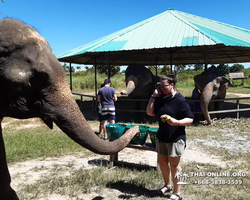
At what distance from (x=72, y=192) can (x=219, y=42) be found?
285 inches

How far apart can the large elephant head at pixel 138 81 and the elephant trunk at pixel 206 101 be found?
8.55 ft

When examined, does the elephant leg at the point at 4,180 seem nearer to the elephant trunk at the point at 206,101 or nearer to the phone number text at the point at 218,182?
the phone number text at the point at 218,182

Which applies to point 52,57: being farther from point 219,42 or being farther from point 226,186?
point 219,42

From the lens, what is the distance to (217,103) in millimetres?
11109

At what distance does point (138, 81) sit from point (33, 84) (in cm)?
949

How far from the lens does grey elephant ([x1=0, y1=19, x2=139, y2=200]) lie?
1.74 meters

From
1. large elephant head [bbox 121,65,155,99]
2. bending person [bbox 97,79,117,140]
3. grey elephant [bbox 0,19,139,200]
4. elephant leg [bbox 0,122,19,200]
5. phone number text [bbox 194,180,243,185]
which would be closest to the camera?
grey elephant [bbox 0,19,139,200]

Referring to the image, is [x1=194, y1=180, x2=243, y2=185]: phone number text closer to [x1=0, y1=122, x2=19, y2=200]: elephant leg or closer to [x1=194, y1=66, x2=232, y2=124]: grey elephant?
[x1=0, y1=122, x2=19, y2=200]: elephant leg

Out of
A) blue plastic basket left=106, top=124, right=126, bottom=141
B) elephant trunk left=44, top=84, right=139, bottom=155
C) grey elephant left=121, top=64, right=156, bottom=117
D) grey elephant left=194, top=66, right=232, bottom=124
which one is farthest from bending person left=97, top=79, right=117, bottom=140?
elephant trunk left=44, top=84, right=139, bottom=155

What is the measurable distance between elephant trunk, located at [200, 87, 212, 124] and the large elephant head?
2.61 meters

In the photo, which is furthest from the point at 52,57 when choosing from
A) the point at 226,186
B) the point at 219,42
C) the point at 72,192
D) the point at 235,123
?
the point at 235,123

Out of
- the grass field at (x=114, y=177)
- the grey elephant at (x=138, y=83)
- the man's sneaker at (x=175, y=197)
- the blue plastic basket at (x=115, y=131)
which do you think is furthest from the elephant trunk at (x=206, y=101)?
the man's sneaker at (x=175, y=197)

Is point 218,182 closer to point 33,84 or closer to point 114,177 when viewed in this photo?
point 114,177

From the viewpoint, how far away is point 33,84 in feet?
5.96
